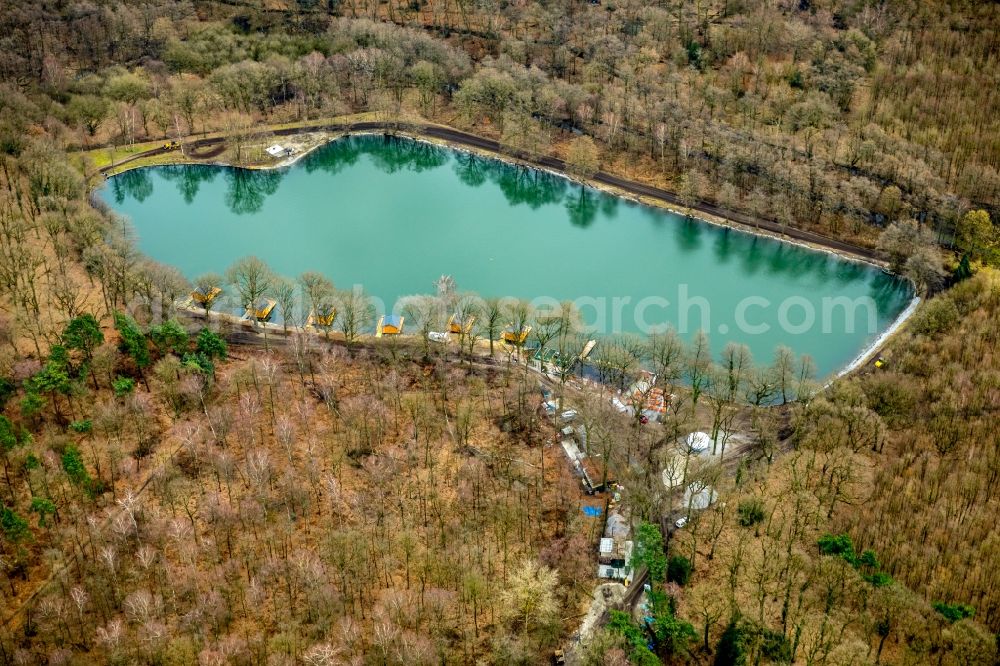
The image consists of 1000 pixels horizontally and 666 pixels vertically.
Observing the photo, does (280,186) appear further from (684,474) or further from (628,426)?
(684,474)

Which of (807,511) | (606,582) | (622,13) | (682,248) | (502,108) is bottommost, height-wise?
(606,582)

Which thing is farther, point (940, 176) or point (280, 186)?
point (280, 186)

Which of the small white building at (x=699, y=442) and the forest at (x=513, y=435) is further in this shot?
the small white building at (x=699, y=442)

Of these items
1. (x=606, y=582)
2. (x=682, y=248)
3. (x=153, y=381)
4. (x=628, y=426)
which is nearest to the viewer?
(x=606, y=582)

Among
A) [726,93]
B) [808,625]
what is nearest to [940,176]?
[726,93]

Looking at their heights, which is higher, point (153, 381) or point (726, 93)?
point (726, 93)

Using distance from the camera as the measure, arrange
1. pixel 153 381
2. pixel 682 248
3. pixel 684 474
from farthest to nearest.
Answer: pixel 682 248, pixel 153 381, pixel 684 474

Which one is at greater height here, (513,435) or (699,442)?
(699,442)

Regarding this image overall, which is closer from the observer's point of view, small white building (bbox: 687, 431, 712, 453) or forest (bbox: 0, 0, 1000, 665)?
forest (bbox: 0, 0, 1000, 665)
